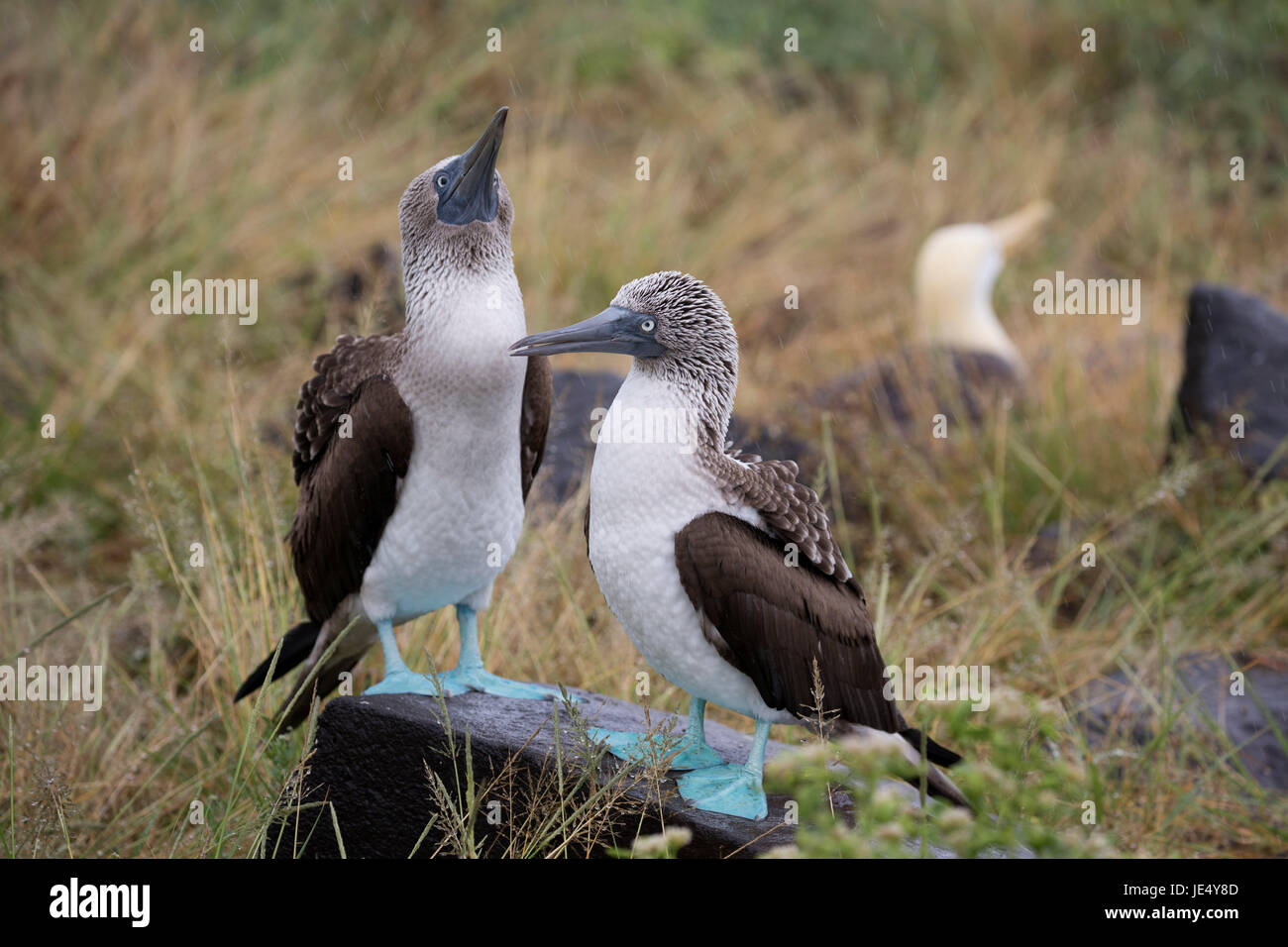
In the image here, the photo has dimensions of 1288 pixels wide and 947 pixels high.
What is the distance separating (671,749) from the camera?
362 centimetres

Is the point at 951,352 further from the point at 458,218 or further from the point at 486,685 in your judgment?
the point at 458,218

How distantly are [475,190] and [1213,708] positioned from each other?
3.76m

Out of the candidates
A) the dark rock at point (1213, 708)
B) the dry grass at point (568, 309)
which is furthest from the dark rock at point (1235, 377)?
the dark rock at point (1213, 708)

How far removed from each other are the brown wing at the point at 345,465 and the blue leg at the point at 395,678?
168 mm

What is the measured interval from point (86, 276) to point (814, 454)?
4.51 metres

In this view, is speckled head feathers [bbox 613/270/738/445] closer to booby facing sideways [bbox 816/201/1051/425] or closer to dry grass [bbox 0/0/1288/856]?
dry grass [bbox 0/0/1288/856]

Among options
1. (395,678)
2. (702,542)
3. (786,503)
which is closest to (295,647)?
(395,678)

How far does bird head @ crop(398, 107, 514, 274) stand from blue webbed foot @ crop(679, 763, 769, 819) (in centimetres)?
149

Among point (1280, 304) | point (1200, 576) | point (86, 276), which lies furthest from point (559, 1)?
point (1200, 576)

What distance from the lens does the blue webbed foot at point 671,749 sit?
3.51 m

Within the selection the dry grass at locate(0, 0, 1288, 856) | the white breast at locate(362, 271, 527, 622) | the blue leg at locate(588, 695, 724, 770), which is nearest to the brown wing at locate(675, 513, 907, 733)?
the blue leg at locate(588, 695, 724, 770)

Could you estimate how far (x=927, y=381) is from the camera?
25.7ft

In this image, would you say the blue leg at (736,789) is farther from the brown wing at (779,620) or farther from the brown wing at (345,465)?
the brown wing at (345,465)

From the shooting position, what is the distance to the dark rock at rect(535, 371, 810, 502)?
643 centimetres
